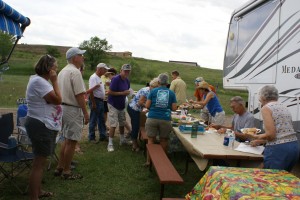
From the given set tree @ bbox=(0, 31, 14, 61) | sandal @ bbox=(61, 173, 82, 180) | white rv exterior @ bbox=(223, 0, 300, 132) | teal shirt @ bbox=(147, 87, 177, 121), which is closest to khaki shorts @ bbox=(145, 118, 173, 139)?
teal shirt @ bbox=(147, 87, 177, 121)

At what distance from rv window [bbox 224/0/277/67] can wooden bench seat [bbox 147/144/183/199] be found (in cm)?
288

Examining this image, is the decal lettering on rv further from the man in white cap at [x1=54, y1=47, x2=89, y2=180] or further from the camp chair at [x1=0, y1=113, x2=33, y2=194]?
the camp chair at [x1=0, y1=113, x2=33, y2=194]

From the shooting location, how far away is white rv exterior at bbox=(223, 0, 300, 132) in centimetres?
469

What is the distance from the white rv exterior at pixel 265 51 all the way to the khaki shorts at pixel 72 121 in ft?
9.49

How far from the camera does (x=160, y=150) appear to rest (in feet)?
16.5

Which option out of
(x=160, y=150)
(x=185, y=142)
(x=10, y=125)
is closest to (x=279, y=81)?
(x=185, y=142)

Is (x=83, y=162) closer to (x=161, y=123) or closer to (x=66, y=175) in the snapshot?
(x=66, y=175)

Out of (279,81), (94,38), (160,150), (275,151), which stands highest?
(94,38)

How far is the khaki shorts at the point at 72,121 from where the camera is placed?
4.51m

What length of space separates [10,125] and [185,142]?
230 centimetres

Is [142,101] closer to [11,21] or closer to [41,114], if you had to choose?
[11,21]

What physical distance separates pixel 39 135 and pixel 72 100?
98cm

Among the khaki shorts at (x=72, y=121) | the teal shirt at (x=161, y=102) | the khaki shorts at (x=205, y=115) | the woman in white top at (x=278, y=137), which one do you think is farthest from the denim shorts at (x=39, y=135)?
the khaki shorts at (x=205, y=115)

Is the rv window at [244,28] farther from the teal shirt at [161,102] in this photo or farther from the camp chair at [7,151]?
the camp chair at [7,151]
